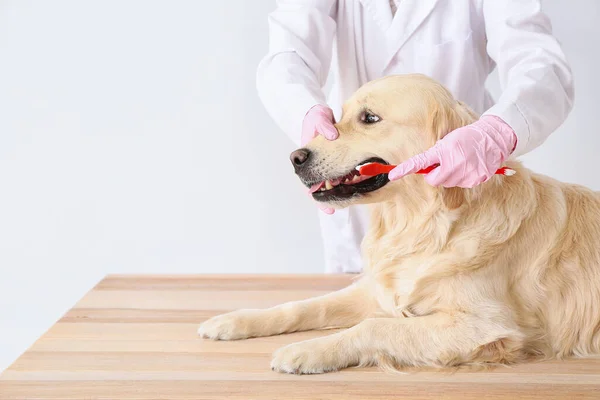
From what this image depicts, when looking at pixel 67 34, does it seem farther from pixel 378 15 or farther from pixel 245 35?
pixel 378 15

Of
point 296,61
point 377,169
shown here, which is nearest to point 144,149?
point 296,61

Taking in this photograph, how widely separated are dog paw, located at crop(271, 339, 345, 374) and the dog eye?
1.52ft

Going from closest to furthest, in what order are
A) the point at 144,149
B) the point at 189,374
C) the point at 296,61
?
1. the point at 189,374
2. the point at 296,61
3. the point at 144,149

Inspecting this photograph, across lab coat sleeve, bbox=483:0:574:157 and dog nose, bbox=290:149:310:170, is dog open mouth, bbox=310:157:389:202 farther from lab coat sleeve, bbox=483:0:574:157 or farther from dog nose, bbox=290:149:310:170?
lab coat sleeve, bbox=483:0:574:157

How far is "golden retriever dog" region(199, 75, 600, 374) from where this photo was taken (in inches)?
58.9

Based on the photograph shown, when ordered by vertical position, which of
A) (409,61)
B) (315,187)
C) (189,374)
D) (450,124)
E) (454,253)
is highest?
(409,61)

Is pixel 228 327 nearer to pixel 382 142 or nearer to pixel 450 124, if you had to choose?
pixel 382 142

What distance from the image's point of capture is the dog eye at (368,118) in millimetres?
1587

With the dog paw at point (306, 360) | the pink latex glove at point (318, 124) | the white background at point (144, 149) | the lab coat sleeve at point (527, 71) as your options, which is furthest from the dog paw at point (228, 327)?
the white background at point (144, 149)

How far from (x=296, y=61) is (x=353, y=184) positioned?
614 millimetres

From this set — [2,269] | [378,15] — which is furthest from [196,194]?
[378,15]

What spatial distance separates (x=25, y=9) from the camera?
10.8 ft

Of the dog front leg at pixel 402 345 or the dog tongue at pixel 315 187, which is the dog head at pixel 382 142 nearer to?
the dog tongue at pixel 315 187

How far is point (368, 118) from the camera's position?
1596mm
